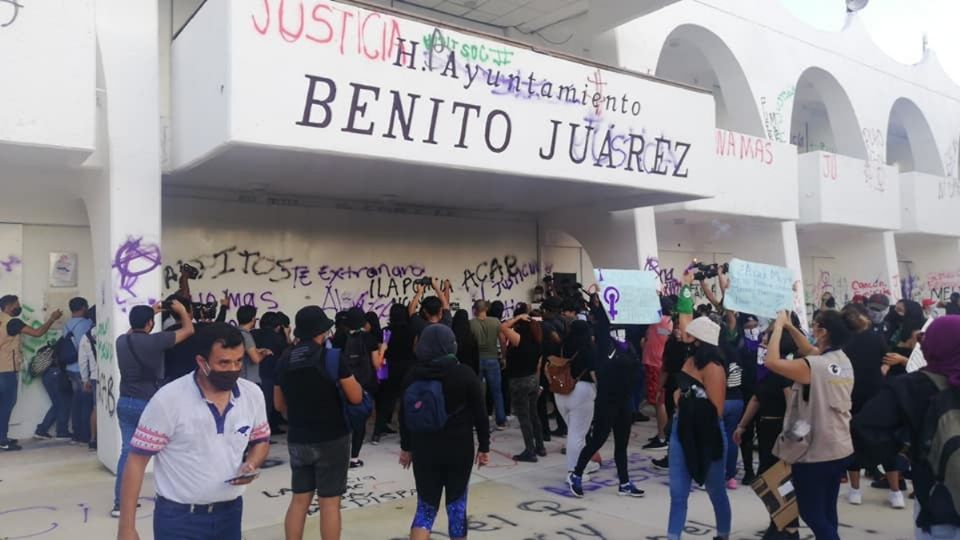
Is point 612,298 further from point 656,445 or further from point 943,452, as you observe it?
point 943,452

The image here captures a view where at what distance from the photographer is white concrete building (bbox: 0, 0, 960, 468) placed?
634cm

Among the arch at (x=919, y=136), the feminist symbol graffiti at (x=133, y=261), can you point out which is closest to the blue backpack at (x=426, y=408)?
the feminist symbol graffiti at (x=133, y=261)

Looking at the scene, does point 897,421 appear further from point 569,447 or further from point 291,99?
point 291,99

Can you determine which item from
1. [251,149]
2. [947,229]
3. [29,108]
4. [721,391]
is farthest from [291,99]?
[947,229]

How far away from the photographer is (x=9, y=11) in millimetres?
6016

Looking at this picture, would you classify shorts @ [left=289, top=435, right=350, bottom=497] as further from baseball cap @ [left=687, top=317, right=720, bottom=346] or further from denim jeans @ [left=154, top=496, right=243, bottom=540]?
baseball cap @ [left=687, top=317, right=720, bottom=346]

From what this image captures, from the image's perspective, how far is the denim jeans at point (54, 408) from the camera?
8148mm

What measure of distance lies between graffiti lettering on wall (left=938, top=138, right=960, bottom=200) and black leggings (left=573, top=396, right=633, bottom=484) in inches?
636

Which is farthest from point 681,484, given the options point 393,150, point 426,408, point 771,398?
point 393,150

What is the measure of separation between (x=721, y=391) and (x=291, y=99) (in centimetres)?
450

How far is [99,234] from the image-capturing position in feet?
23.8

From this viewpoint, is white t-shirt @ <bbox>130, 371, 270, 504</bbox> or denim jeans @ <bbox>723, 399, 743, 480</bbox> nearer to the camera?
white t-shirt @ <bbox>130, 371, 270, 504</bbox>

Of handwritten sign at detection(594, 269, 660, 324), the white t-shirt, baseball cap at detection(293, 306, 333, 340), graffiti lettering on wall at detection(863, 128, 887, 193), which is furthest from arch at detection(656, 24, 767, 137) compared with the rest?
the white t-shirt

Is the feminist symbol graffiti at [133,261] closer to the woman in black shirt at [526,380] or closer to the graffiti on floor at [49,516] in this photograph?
the graffiti on floor at [49,516]
